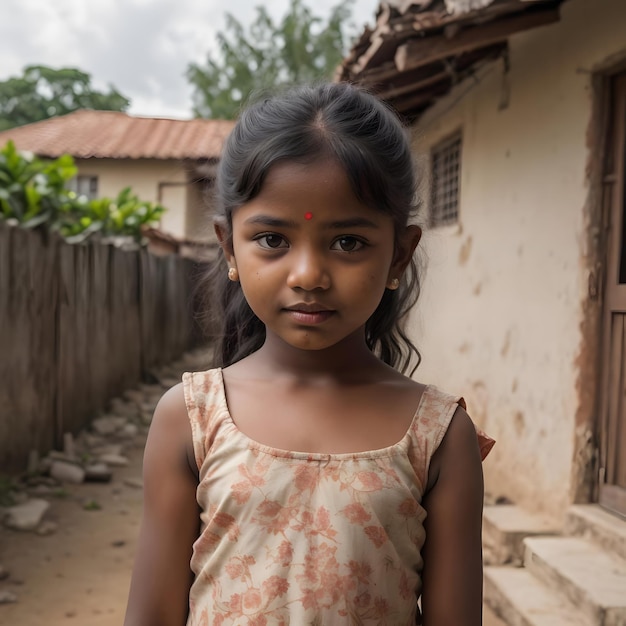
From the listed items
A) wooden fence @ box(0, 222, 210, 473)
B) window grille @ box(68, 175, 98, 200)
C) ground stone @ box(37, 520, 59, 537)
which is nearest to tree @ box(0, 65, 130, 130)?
window grille @ box(68, 175, 98, 200)

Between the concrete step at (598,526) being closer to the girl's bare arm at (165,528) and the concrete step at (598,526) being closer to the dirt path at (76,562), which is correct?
the dirt path at (76,562)

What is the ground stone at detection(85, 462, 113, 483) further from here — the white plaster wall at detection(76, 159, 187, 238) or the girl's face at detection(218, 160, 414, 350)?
the white plaster wall at detection(76, 159, 187, 238)

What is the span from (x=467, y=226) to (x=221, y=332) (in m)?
3.68

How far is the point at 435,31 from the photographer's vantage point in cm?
358

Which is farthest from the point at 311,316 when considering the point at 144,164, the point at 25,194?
the point at 144,164

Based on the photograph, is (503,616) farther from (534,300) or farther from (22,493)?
(22,493)

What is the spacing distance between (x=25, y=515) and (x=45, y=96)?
26132 millimetres

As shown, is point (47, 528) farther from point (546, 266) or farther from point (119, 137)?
point (119, 137)

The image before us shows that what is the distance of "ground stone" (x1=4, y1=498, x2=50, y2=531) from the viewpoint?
4.09m

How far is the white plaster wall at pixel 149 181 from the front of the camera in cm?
1514

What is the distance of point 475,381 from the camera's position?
4.77 m

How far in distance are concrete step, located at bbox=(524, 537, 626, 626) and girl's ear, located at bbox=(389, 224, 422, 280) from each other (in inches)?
73.1

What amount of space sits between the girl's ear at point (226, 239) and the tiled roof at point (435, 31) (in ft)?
6.53

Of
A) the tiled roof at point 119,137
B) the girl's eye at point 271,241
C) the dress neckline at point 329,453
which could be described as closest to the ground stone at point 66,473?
the dress neckline at point 329,453
